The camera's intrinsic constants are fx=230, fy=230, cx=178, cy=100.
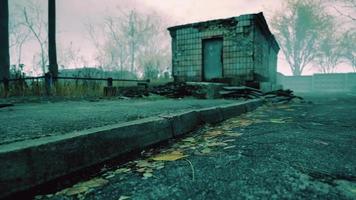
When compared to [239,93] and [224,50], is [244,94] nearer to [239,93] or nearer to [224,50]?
[239,93]

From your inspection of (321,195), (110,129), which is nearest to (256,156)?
(321,195)

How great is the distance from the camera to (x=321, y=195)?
3.36 feet

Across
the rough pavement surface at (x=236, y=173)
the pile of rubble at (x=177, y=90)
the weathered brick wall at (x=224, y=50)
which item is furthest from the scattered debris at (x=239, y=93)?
the rough pavement surface at (x=236, y=173)

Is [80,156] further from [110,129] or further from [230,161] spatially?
[230,161]

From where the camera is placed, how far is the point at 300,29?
33.1 m

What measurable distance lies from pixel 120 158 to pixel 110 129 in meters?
0.22

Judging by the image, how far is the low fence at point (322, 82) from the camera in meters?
31.1

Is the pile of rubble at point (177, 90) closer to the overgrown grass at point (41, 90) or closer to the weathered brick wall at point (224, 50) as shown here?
the overgrown grass at point (41, 90)

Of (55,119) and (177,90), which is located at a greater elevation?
(177,90)

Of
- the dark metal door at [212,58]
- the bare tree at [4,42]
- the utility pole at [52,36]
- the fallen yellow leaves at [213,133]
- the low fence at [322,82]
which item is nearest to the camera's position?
the fallen yellow leaves at [213,133]

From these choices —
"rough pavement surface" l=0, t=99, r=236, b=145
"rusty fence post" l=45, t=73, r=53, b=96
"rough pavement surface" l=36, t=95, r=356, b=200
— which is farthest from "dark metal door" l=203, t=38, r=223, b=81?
"rough pavement surface" l=36, t=95, r=356, b=200

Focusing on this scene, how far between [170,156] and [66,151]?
711 millimetres

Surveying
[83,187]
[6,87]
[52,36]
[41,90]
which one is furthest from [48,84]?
[83,187]

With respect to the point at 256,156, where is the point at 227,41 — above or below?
above
